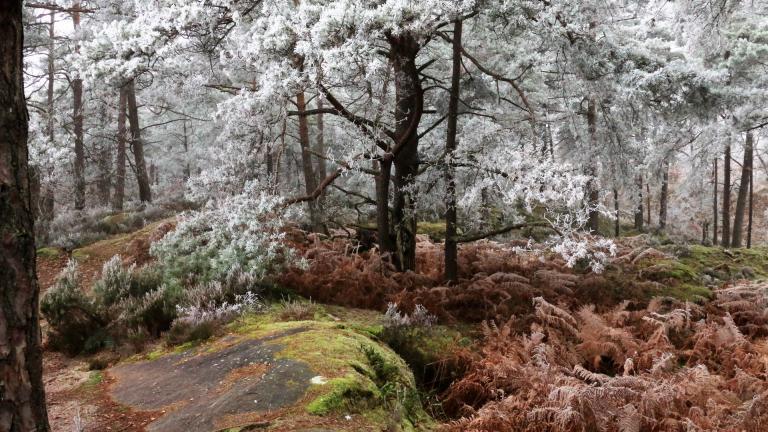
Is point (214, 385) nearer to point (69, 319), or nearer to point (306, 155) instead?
point (69, 319)

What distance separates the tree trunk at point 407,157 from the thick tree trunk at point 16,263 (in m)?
5.51

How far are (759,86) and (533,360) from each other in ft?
42.0

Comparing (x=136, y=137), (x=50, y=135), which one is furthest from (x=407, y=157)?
(x=136, y=137)

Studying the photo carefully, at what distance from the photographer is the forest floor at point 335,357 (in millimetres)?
3486

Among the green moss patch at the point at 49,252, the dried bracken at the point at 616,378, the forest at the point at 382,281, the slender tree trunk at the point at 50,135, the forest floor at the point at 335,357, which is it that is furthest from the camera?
the slender tree trunk at the point at 50,135

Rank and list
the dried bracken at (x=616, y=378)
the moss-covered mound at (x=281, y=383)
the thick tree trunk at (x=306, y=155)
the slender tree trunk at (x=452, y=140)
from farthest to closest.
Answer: the thick tree trunk at (x=306, y=155) → the slender tree trunk at (x=452, y=140) → the dried bracken at (x=616, y=378) → the moss-covered mound at (x=281, y=383)

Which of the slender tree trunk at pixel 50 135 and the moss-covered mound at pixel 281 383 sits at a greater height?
the slender tree trunk at pixel 50 135

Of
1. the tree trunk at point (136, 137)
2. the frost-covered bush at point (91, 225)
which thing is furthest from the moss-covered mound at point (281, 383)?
the tree trunk at point (136, 137)

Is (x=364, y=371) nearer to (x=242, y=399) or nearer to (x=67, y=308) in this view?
(x=242, y=399)

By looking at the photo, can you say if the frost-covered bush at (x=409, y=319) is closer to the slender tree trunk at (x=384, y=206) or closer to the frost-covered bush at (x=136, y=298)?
the slender tree trunk at (x=384, y=206)

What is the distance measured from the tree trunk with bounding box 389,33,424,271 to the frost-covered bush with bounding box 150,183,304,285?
1.97 metres

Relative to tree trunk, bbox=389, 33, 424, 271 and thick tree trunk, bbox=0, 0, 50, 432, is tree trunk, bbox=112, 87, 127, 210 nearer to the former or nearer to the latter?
tree trunk, bbox=389, 33, 424, 271

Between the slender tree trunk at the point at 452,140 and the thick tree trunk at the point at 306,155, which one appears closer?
the slender tree trunk at the point at 452,140

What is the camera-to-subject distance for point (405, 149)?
8.58 metres
